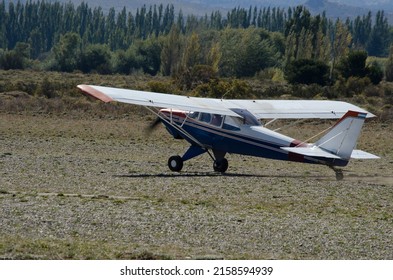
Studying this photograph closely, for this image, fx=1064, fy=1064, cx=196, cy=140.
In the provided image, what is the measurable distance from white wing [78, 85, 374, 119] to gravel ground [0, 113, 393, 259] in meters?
1.40

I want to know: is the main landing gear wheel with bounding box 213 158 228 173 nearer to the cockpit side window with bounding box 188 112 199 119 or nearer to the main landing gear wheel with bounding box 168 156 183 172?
the main landing gear wheel with bounding box 168 156 183 172

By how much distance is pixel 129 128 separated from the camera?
37062 mm

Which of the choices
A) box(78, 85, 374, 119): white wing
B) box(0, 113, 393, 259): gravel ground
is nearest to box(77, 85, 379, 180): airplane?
box(78, 85, 374, 119): white wing

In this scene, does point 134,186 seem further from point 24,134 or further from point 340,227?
point 24,134

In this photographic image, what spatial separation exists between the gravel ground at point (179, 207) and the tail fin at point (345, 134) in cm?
72

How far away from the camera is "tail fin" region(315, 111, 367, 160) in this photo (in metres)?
22.2

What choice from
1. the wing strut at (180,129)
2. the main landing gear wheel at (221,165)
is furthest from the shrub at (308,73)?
the main landing gear wheel at (221,165)

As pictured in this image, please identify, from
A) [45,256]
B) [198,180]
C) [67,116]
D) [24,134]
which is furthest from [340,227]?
[67,116]

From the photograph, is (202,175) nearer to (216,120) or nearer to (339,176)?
(216,120)

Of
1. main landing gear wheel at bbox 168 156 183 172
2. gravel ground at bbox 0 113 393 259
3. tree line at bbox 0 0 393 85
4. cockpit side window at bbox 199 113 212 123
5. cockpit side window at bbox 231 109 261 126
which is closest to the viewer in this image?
gravel ground at bbox 0 113 393 259

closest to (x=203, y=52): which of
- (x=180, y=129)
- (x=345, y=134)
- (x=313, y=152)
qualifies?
(x=180, y=129)

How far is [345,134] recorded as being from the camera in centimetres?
2219

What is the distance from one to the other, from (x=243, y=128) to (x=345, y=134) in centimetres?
281

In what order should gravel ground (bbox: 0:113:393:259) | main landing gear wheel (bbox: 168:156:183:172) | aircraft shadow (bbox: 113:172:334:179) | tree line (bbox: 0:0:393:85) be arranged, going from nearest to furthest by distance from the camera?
gravel ground (bbox: 0:113:393:259) → aircraft shadow (bbox: 113:172:334:179) → main landing gear wheel (bbox: 168:156:183:172) → tree line (bbox: 0:0:393:85)
